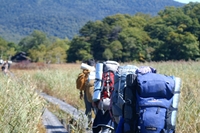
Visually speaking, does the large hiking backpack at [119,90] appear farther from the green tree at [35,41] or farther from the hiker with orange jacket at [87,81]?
the green tree at [35,41]

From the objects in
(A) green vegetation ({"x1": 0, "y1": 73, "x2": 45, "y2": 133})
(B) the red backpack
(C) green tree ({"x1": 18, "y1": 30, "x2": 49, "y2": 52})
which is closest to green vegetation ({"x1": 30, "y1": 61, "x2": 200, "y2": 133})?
(B) the red backpack

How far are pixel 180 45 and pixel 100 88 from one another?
39368 mm

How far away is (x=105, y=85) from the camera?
5594 millimetres

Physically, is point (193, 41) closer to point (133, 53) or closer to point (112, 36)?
point (133, 53)

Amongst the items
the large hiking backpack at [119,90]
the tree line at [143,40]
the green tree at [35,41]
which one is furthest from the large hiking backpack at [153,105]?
the green tree at [35,41]

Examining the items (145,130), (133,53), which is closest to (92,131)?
(145,130)

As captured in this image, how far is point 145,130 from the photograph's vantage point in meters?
3.83

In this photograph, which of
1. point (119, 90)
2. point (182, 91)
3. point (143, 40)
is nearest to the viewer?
point (119, 90)

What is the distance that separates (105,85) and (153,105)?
1829mm

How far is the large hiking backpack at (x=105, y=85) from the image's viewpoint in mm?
5586

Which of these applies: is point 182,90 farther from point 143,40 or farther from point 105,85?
point 143,40

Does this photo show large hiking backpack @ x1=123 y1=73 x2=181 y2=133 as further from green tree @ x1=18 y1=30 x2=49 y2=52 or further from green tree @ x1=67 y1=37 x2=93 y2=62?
green tree @ x1=18 y1=30 x2=49 y2=52

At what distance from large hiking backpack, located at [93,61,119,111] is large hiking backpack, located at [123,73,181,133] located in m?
1.61

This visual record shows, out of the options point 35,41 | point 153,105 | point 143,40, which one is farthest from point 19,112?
point 35,41
